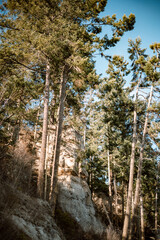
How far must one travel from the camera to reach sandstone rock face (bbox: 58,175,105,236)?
36.7 ft

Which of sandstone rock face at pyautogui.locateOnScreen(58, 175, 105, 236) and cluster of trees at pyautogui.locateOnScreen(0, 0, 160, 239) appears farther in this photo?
sandstone rock face at pyautogui.locateOnScreen(58, 175, 105, 236)

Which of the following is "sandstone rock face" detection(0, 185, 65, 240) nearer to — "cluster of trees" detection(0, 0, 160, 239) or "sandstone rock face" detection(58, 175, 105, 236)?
"cluster of trees" detection(0, 0, 160, 239)

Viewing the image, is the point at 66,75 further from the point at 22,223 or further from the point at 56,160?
the point at 22,223

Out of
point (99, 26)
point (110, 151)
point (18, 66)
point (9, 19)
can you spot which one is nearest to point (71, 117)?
point (110, 151)

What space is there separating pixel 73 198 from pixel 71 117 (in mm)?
7256

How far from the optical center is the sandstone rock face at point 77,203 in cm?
1120

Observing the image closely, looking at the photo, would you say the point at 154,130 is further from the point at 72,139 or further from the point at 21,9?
the point at 21,9

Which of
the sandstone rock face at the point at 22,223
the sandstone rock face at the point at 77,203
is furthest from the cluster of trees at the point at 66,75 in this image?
the sandstone rock face at the point at 22,223

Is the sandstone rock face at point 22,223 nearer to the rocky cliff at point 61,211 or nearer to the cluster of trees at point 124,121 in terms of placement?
the rocky cliff at point 61,211

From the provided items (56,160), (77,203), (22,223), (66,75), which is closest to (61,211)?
(77,203)

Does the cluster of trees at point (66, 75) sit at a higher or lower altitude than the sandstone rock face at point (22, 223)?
higher

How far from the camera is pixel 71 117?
1522 cm

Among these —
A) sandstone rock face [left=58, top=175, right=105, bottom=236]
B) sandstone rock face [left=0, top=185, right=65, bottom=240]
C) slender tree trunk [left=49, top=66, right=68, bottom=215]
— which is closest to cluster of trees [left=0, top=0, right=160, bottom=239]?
slender tree trunk [left=49, top=66, right=68, bottom=215]

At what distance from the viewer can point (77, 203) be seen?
39.9 ft
